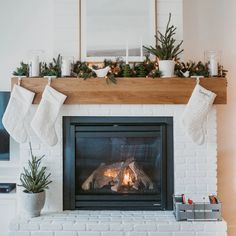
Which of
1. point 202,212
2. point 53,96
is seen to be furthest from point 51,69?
Answer: point 202,212

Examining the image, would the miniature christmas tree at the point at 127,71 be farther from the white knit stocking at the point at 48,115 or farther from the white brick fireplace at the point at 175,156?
the white knit stocking at the point at 48,115

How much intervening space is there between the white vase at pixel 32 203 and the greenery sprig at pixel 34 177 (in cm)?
5

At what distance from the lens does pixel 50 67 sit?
264 centimetres

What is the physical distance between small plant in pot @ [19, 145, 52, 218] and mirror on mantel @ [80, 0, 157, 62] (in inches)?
39.1

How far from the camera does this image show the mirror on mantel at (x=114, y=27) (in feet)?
8.96

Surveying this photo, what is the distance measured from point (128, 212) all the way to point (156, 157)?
50 centimetres

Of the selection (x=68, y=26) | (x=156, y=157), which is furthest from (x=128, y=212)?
(x=68, y=26)

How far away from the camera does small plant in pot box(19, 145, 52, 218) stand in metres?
2.47

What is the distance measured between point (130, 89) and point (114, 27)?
570 mm

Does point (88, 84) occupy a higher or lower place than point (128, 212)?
higher

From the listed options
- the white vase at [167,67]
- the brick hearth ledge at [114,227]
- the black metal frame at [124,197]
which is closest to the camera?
the brick hearth ledge at [114,227]

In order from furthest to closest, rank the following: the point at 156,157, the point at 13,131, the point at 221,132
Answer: the point at 221,132
the point at 156,157
the point at 13,131

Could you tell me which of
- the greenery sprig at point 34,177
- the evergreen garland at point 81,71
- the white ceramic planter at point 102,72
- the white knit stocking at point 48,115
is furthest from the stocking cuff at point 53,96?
the greenery sprig at point 34,177

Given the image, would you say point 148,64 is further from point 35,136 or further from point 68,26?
point 35,136
